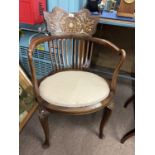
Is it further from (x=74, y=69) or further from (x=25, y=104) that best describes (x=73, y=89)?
(x=25, y=104)

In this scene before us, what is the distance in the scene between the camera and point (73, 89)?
1.31 m

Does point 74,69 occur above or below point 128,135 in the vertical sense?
above

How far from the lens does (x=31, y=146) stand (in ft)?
4.95

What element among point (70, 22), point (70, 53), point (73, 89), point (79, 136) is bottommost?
point (79, 136)

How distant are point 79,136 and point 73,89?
0.51 metres

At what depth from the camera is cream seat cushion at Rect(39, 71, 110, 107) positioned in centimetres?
123

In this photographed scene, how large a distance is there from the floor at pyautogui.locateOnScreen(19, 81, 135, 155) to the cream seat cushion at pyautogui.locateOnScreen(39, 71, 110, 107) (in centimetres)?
48

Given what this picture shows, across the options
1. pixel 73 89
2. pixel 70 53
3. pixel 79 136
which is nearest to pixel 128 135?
pixel 79 136

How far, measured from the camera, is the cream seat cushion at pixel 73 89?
123cm

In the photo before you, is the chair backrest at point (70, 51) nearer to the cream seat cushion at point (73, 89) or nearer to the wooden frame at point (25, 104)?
the cream seat cushion at point (73, 89)
